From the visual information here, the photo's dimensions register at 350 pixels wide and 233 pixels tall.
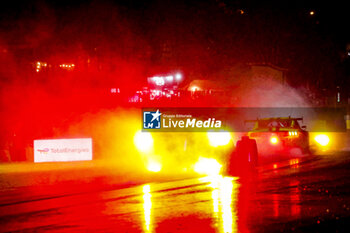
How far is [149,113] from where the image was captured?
26016mm

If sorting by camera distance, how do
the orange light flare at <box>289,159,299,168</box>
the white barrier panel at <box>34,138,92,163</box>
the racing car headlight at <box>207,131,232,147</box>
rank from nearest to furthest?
the orange light flare at <box>289,159,299,168</box> → the racing car headlight at <box>207,131,232,147</box> → the white barrier panel at <box>34,138,92,163</box>

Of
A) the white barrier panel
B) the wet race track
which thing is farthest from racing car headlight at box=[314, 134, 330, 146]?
the white barrier panel

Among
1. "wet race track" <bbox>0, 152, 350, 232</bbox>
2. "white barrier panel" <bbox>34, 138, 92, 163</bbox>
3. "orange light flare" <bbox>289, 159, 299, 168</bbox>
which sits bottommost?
"wet race track" <bbox>0, 152, 350, 232</bbox>

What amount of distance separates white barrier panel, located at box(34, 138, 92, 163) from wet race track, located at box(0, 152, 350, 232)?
4.69 meters

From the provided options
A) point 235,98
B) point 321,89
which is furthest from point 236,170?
point 321,89

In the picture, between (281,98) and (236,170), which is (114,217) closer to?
(236,170)

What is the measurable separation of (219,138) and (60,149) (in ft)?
20.3

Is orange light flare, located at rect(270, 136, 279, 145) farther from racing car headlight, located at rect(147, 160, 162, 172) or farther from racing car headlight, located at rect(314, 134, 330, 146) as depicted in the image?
racing car headlight, located at rect(314, 134, 330, 146)

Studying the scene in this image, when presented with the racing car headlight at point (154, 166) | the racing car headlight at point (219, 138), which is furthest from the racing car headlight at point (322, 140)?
the racing car headlight at point (154, 166)

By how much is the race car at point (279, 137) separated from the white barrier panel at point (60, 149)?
660 centimetres

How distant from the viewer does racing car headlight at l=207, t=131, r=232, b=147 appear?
17.4m

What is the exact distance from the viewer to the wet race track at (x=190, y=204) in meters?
7.93

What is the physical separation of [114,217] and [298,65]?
112 feet

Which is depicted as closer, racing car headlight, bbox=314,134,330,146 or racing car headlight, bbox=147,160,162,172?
racing car headlight, bbox=147,160,162,172
